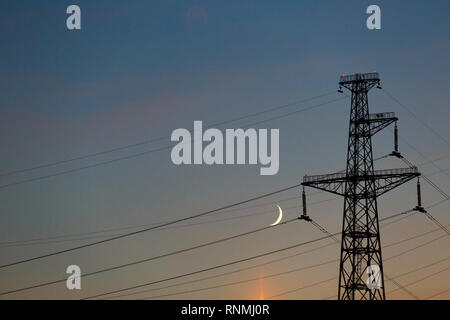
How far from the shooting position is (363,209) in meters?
66.6

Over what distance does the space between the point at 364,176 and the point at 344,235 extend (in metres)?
5.64
